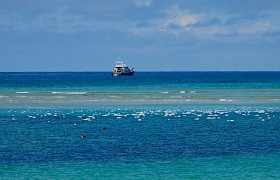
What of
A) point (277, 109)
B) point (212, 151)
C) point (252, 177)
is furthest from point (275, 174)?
point (277, 109)

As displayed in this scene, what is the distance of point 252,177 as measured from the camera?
1018 inches

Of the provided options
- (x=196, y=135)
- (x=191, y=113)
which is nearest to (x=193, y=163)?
(x=196, y=135)

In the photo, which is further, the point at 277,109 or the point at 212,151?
the point at 277,109

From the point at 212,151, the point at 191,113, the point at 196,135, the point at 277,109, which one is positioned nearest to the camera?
the point at 212,151

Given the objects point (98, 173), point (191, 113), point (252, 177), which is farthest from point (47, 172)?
point (191, 113)

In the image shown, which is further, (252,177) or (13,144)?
(13,144)

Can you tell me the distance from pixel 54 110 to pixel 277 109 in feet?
60.9

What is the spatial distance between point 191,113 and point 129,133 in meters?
15.7

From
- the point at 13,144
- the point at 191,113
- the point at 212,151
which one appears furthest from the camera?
the point at 191,113

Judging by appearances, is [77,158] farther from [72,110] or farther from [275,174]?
[72,110]

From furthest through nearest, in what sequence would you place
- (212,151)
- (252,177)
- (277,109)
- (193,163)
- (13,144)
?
(277,109), (13,144), (212,151), (193,163), (252,177)

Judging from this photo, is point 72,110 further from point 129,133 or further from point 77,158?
point 77,158

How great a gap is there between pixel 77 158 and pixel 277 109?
31.5 meters

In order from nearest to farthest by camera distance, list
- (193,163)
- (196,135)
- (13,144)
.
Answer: (193,163) < (13,144) < (196,135)
